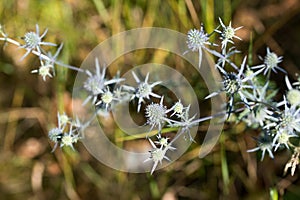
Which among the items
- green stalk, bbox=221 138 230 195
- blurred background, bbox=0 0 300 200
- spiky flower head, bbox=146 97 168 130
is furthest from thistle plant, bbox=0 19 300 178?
blurred background, bbox=0 0 300 200

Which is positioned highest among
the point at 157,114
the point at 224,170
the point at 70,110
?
the point at 70,110

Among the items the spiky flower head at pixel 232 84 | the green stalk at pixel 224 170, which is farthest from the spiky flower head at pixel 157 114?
the green stalk at pixel 224 170

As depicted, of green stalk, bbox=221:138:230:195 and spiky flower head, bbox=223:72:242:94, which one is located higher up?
spiky flower head, bbox=223:72:242:94

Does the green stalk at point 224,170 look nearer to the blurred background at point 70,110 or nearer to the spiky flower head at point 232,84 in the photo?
the blurred background at point 70,110

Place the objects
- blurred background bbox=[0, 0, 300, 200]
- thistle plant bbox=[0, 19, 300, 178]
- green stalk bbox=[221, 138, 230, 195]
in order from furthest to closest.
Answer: blurred background bbox=[0, 0, 300, 200] < green stalk bbox=[221, 138, 230, 195] < thistle plant bbox=[0, 19, 300, 178]

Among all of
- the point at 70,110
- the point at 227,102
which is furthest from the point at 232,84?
the point at 70,110

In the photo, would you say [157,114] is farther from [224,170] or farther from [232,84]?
[224,170]

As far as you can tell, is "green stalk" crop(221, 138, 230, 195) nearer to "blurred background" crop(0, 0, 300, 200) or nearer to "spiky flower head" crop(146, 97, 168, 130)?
"blurred background" crop(0, 0, 300, 200)

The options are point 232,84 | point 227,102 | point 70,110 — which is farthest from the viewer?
point 70,110

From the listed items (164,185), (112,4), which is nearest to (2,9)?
(112,4)

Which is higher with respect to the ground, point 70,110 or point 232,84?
point 70,110
